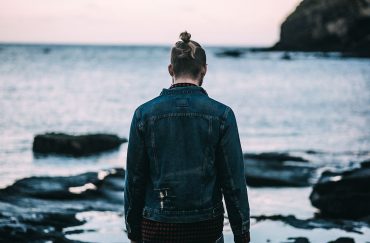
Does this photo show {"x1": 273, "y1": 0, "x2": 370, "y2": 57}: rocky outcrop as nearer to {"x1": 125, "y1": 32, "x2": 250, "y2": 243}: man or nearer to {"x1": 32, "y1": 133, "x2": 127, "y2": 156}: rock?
{"x1": 32, "y1": 133, "x2": 127, "y2": 156}: rock

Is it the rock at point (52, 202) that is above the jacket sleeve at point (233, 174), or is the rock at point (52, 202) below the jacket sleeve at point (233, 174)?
below

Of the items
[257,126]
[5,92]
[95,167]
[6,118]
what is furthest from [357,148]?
[5,92]

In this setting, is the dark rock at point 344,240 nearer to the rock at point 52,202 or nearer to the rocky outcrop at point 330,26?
the rock at point 52,202

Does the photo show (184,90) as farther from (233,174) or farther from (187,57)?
(233,174)

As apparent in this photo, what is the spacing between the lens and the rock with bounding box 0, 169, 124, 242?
7.94m

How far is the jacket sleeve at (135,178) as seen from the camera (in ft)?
11.0

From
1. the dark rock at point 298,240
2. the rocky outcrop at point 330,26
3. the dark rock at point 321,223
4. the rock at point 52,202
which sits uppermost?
the rocky outcrop at point 330,26

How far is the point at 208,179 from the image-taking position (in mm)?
3314

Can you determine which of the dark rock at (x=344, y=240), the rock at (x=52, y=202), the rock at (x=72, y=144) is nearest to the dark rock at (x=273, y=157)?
the rock at (x=52, y=202)

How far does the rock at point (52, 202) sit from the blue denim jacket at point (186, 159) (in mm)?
4715

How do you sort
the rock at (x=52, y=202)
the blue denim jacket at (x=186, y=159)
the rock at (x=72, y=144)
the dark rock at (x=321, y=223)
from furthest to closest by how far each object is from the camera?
the rock at (x=72, y=144) < the dark rock at (x=321, y=223) < the rock at (x=52, y=202) < the blue denim jacket at (x=186, y=159)

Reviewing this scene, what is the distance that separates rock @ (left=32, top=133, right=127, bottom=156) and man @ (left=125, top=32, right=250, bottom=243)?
13.0m

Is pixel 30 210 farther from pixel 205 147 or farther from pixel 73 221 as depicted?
pixel 205 147

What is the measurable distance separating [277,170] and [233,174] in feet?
33.3
